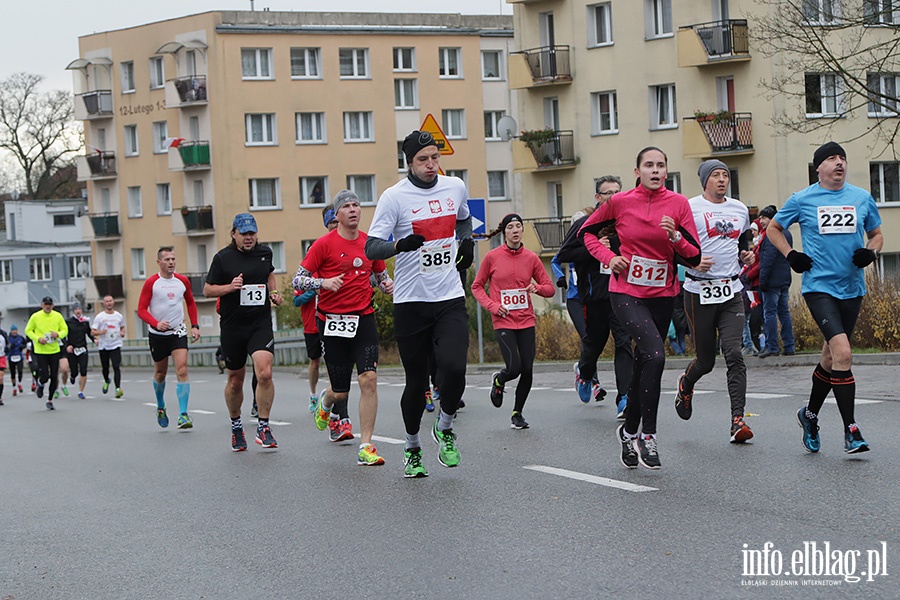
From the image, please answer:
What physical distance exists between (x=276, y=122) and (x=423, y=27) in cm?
866

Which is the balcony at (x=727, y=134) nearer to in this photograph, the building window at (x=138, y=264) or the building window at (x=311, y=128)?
the building window at (x=311, y=128)

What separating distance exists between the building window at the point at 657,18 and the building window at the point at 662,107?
190cm

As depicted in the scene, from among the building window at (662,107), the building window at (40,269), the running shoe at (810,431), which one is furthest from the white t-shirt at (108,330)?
the building window at (40,269)

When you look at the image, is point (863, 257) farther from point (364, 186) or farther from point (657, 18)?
point (364, 186)

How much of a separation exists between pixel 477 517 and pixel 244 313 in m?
5.19

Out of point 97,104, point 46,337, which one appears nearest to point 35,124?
point 97,104

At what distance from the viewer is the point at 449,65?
68.1 m

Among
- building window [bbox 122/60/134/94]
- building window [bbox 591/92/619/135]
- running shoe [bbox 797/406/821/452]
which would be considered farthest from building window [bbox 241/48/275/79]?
running shoe [bbox 797/406/821/452]

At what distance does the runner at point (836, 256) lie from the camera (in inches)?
359

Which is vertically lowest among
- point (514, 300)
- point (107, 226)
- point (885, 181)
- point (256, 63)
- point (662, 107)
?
point (514, 300)

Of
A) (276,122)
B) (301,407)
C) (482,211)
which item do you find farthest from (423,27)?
(301,407)

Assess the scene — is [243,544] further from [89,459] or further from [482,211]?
[482,211]

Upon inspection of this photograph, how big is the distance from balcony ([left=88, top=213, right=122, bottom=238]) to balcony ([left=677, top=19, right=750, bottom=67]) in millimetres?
37473

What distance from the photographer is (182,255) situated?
70.1 m
